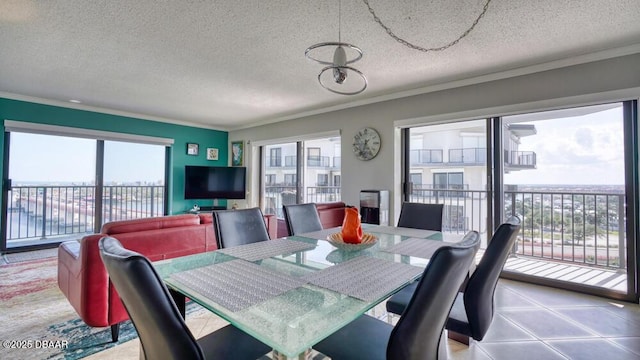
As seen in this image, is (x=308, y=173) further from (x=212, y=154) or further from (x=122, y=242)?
(x=122, y=242)

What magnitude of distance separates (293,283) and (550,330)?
2.18 m

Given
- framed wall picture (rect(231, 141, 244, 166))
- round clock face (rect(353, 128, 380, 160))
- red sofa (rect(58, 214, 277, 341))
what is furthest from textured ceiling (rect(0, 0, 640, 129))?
framed wall picture (rect(231, 141, 244, 166))

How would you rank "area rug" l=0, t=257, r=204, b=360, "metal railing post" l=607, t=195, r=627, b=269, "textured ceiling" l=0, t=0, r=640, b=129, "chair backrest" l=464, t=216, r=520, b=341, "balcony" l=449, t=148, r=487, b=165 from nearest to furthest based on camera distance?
"chair backrest" l=464, t=216, r=520, b=341, "area rug" l=0, t=257, r=204, b=360, "textured ceiling" l=0, t=0, r=640, b=129, "metal railing post" l=607, t=195, r=627, b=269, "balcony" l=449, t=148, r=487, b=165

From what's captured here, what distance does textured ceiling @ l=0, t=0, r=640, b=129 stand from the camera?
81.1 inches

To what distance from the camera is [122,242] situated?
6.82 ft

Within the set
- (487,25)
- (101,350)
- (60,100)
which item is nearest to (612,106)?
(487,25)

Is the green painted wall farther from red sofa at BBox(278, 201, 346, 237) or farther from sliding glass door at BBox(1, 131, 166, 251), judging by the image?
red sofa at BBox(278, 201, 346, 237)

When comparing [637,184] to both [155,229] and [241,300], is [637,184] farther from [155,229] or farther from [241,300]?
[155,229]

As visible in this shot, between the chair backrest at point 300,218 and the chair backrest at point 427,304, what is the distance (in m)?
1.52

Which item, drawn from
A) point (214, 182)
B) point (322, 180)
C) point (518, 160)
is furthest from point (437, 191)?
point (214, 182)

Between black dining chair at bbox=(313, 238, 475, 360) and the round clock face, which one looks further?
the round clock face

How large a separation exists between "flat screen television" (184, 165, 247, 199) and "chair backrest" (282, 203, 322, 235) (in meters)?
3.91

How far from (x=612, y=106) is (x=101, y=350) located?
184 inches

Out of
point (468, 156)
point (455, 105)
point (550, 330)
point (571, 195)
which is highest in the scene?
point (455, 105)
